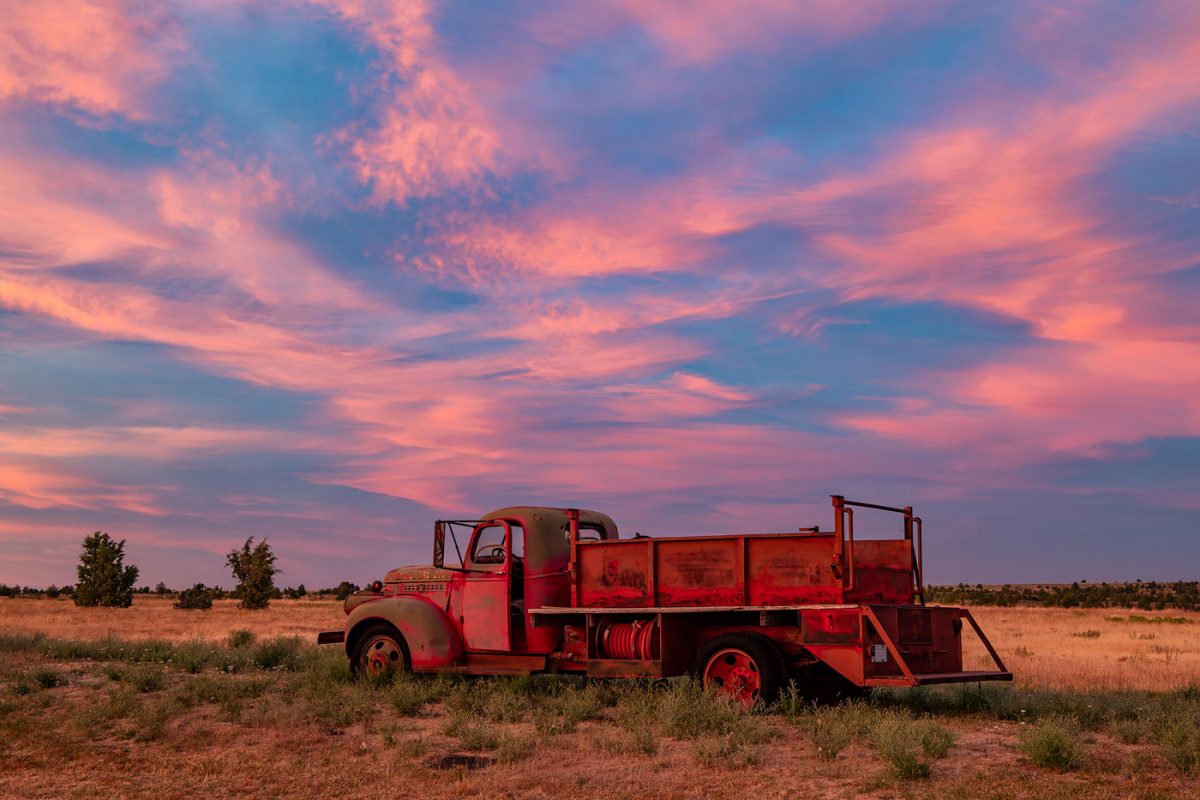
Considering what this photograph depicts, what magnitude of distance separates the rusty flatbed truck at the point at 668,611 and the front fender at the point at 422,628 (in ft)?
0.07

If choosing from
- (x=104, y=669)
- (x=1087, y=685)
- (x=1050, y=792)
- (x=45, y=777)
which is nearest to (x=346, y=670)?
(x=104, y=669)

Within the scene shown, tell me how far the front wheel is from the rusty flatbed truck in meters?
0.02

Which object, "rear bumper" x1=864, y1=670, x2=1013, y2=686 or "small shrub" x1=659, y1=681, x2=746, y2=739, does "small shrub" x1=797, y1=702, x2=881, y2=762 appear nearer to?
"rear bumper" x1=864, y1=670, x2=1013, y2=686

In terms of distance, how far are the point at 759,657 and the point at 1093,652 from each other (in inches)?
679

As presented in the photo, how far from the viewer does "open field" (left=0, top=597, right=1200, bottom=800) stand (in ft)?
32.7

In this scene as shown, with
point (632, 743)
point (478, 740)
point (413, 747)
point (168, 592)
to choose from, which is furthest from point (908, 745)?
point (168, 592)

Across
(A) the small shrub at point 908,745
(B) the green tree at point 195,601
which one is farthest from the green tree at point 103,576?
(A) the small shrub at point 908,745

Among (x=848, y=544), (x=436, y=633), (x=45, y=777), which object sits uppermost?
(x=848, y=544)

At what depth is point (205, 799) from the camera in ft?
32.2

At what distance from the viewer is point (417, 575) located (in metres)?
16.8

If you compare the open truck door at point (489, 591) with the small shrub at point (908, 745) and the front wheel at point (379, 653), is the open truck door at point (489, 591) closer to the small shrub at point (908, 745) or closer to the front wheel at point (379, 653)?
the front wheel at point (379, 653)

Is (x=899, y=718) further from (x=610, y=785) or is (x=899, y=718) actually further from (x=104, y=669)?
(x=104, y=669)

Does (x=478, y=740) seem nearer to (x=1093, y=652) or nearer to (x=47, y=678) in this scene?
(x=47, y=678)

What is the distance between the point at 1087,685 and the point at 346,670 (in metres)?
11.8
